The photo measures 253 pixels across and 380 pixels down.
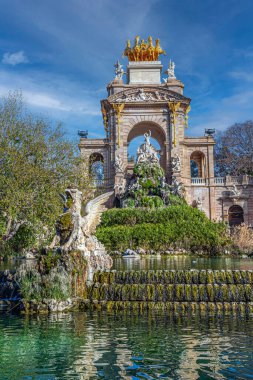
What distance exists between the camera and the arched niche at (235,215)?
4015 cm

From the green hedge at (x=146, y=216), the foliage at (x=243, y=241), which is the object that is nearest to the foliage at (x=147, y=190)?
the green hedge at (x=146, y=216)

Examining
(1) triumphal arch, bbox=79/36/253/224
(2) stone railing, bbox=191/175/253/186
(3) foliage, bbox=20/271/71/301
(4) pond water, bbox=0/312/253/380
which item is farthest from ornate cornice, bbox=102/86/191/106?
(4) pond water, bbox=0/312/253/380

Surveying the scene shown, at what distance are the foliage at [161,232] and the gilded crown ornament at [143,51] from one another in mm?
20808

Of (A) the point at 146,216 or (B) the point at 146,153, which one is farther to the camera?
(B) the point at 146,153

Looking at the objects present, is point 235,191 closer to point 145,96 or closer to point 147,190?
point 147,190

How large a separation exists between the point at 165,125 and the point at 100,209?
10.5 metres

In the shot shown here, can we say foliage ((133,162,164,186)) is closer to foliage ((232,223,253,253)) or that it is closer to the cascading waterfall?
foliage ((232,223,253,253))

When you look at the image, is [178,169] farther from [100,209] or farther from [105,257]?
[105,257]

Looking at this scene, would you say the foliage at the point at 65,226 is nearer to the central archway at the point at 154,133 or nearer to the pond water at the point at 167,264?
the pond water at the point at 167,264

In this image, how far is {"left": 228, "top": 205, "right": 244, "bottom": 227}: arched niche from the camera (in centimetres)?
4015

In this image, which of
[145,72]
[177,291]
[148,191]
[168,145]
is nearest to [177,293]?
[177,291]

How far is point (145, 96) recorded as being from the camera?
38.8 metres

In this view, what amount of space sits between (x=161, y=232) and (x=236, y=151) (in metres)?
27.1

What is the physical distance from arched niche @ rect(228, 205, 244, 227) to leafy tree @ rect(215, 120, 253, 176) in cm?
760
